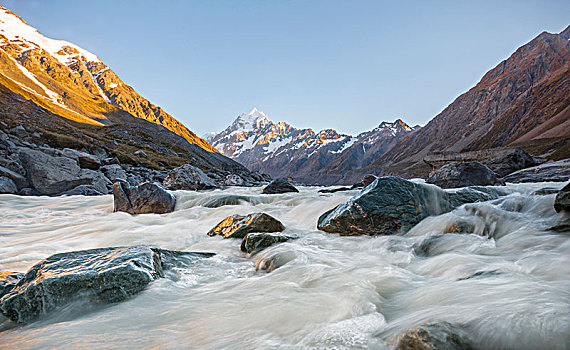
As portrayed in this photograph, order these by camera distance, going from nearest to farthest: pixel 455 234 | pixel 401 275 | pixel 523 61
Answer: pixel 401 275, pixel 455 234, pixel 523 61

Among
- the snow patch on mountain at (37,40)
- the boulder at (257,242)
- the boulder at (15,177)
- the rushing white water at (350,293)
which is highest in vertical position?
the snow patch on mountain at (37,40)

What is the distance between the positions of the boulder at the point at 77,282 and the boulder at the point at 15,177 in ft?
41.1

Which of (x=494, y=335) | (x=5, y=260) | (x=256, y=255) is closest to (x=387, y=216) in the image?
(x=256, y=255)

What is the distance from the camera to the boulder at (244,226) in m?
5.18

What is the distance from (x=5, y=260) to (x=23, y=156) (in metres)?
11.6

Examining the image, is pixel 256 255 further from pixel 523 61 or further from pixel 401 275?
pixel 523 61

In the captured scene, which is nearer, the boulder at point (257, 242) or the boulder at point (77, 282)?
the boulder at point (77, 282)

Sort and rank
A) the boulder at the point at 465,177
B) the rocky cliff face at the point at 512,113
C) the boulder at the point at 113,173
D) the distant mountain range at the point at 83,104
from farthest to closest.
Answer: the rocky cliff face at the point at 512,113, the distant mountain range at the point at 83,104, the boulder at the point at 113,173, the boulder at the point at 465,177

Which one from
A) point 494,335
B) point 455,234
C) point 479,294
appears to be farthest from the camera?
point 455,234

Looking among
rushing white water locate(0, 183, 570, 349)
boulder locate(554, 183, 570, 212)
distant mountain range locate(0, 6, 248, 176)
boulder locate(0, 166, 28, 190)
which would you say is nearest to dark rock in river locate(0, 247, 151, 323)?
rushing white water locate(0, 183, 570, 349)

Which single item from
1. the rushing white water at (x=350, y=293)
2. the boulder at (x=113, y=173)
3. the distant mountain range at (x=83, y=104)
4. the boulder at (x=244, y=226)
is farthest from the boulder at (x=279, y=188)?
the distant mountain range at (x=83, y=104)

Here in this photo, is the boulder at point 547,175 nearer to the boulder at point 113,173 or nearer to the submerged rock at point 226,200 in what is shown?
the submerged rock at point 226,200

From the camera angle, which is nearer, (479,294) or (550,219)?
(479,294)

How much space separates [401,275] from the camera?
3.00 m
